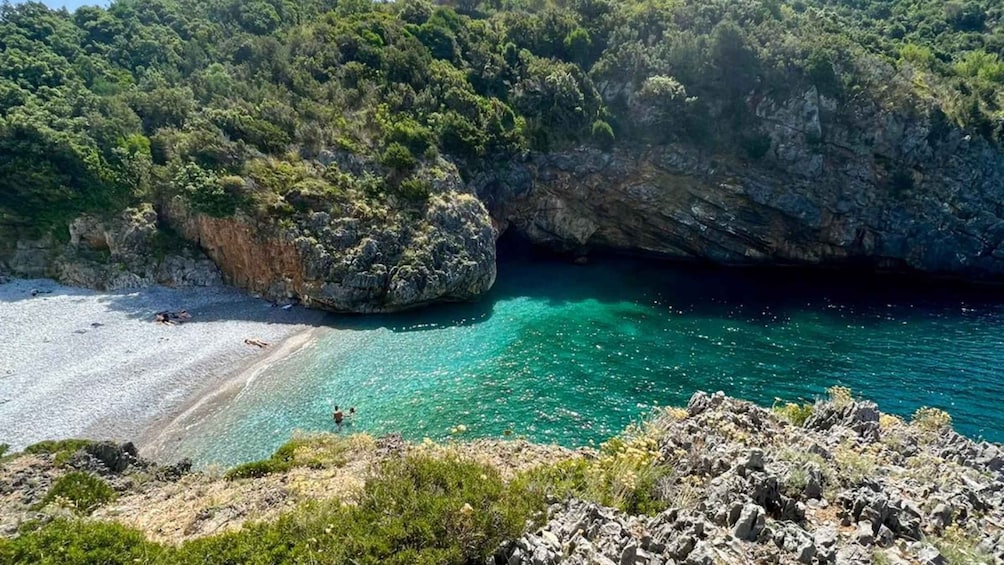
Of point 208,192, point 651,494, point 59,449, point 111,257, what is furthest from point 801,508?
point 111,257

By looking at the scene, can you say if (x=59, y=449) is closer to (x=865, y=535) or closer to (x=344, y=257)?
(x=344, y=257)

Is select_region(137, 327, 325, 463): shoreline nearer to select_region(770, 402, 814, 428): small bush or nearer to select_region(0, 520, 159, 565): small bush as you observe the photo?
select_region(0, 520, 159, 565): small bush

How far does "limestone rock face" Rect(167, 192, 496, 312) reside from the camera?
39125 millimetres

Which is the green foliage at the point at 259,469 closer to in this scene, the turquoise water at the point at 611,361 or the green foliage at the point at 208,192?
the turquoise water at the point at 611,361

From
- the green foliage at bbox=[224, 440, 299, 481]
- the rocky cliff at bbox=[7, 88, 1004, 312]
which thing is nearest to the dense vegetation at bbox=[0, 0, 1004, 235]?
the rocky cliff at bbox=[7, 88, 1004, 312]

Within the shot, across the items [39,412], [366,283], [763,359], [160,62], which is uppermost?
[160,62]

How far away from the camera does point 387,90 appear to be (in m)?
49.5

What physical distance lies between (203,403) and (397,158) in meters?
24.4

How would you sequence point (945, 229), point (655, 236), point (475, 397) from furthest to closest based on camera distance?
point (655, 236) → point (945, 229) → point (475, 397)

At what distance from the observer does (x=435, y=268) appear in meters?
40.4

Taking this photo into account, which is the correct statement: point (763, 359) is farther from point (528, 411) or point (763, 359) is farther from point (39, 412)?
point (39, 412)

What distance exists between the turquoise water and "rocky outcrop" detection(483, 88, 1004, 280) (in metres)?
4.66

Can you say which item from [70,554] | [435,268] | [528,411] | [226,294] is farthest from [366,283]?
[70,554]

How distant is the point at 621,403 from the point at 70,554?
2333 centimetres
